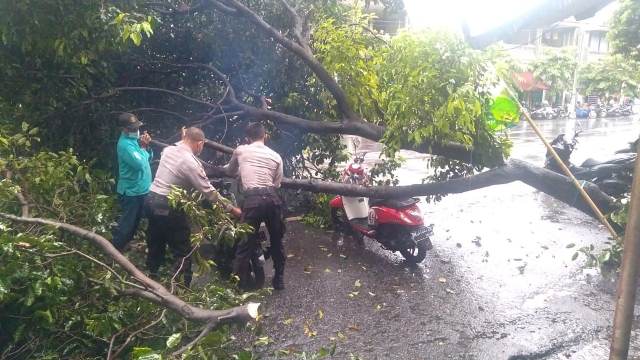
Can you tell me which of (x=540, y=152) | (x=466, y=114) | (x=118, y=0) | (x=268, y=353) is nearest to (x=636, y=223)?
(x=466, y=114)

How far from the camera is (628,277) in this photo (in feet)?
6.60

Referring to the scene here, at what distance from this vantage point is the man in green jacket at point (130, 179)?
15.2 feet

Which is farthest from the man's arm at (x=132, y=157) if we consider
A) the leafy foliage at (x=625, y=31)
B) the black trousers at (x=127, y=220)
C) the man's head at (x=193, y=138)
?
the leafy foliage at (x=625, y=31)

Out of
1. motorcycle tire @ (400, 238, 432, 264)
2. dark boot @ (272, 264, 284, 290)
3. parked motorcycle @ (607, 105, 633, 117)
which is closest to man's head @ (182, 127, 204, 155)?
dark boot @ (272, 264, 284, 290)

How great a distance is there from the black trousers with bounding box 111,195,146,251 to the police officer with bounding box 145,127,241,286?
0.51 meters

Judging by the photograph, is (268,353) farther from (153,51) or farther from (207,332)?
(153,51)

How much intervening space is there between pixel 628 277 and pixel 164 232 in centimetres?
358

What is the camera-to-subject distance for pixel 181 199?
352cm

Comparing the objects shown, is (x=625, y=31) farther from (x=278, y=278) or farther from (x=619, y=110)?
(x=619, y=110)

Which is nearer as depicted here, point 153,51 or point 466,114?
point 466,114

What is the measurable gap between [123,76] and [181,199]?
327cm

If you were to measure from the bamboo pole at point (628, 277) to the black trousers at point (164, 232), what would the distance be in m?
3.14

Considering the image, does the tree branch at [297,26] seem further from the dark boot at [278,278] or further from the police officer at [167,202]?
the dark boot at [278,278]

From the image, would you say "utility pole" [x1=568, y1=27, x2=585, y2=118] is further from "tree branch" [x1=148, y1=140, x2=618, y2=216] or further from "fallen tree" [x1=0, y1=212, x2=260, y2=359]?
"fallen tree" [x1=0, y1=212, x2=260, y2=359]
